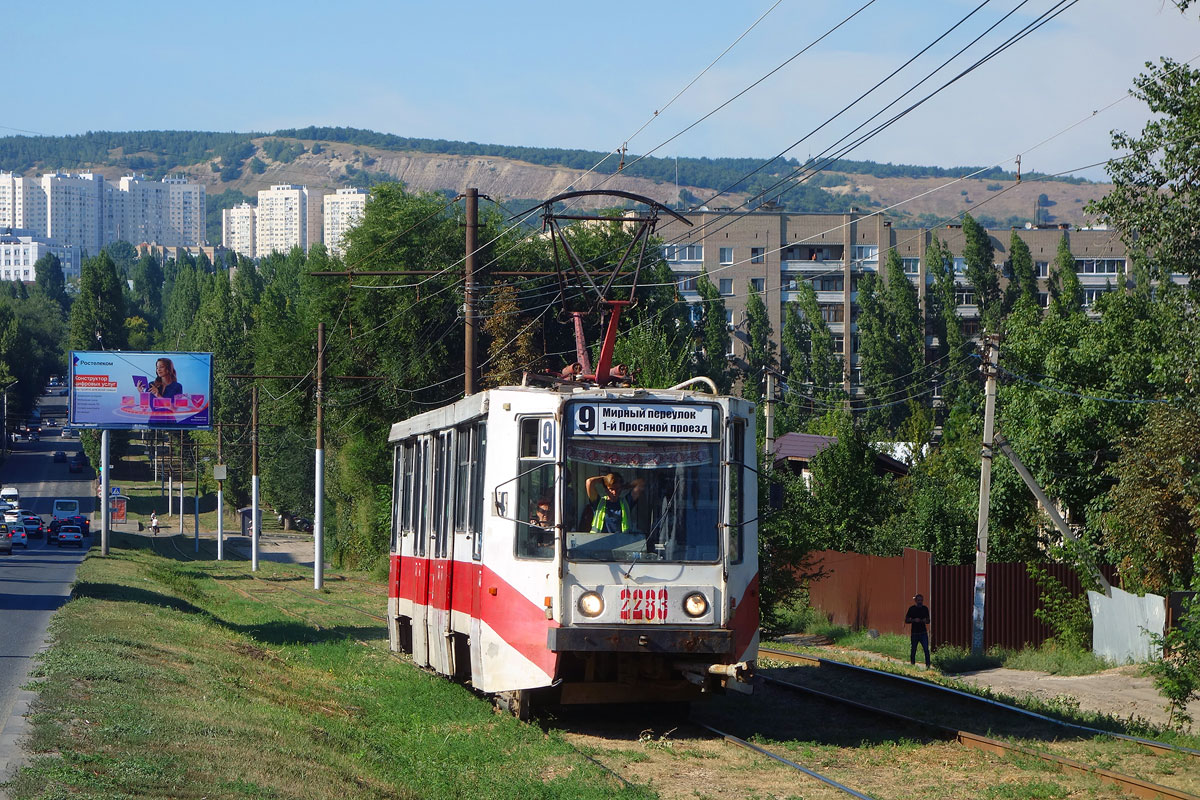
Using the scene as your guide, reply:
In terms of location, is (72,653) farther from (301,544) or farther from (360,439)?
(301,544)

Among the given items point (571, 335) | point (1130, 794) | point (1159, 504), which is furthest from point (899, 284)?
point (1130, 794)

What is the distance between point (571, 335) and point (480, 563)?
39.0 meters

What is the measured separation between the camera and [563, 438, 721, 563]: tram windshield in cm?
1212

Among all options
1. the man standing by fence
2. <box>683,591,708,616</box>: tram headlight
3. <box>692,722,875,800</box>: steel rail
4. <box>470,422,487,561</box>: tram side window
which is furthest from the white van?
<box>683,591,708,616</box>: tram headlight

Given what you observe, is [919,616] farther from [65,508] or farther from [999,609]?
[65,508]

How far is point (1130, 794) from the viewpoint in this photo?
9.87 meters

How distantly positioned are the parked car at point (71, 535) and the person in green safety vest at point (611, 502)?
56.6 metres

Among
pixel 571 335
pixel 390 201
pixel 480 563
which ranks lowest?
pixel 480 563

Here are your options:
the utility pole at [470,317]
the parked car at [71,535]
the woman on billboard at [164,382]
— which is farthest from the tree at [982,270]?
the utility pole at [470,317]

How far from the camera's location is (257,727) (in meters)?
11.0

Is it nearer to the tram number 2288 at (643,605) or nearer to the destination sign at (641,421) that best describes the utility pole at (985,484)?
the destination sign at (641,421)

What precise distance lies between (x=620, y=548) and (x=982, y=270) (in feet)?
271

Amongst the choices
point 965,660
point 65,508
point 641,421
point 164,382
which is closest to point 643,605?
point 641,421

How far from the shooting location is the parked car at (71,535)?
63.4 meters
